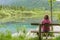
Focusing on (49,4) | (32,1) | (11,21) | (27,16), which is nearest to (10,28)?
(11,21)

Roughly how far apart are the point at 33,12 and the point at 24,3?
27 centimetres

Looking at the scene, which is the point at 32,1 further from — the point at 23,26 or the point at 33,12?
the point at 23,26

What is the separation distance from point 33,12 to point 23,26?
0.37 meters

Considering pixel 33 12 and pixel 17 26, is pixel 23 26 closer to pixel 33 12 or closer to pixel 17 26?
pixel 17 26

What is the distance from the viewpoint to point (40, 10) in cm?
331

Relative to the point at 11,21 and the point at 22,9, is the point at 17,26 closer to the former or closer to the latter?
the point at 11,21

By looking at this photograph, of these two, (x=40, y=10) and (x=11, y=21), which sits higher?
(x=40, y=10)

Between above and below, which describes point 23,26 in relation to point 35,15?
below

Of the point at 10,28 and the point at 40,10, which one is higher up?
the point at 40,10

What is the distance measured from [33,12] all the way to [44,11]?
0.77 ft

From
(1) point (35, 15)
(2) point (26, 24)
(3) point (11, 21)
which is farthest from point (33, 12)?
(3) point (11, 21)

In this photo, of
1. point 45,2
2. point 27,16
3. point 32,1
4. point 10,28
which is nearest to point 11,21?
point 10,28

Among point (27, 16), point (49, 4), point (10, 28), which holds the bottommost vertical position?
point (10, 28)

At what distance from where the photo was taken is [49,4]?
3344mm
